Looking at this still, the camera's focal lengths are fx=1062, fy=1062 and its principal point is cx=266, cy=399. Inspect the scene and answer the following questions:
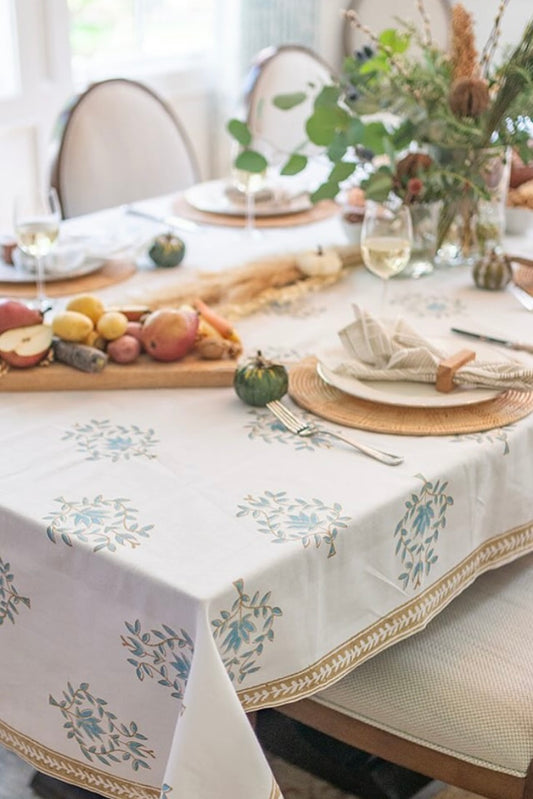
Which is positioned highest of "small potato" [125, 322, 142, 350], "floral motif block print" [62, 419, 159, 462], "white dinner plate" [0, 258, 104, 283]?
"small potato" [125, 322, 142, 350]

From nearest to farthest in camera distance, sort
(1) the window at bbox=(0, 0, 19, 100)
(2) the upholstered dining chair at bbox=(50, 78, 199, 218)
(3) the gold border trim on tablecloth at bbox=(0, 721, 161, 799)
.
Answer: (3) the gold border trim on tablecloth at bbox=(0, 721, 161, 799)
(2) the upholstered dining chair at bbox=(50, 78, 199, 218)
(1) the window at bbox=(0, 0, 19, 100)

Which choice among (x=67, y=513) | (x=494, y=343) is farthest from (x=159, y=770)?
(x=494, y=343)

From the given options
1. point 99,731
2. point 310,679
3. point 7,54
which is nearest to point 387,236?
point 310,679

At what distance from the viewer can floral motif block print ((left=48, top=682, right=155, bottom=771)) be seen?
1.07m

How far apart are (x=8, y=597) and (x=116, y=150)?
61.3 inches

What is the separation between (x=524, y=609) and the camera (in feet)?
4.31

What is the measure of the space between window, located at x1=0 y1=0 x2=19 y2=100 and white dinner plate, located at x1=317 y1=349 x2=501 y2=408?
2315mm

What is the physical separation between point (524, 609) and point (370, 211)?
0.63 m

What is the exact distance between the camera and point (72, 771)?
112cm

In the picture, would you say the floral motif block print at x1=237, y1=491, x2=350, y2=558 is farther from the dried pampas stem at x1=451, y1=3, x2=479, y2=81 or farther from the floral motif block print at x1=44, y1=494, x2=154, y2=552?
the dried pampas stem at x1=451, y1=3, x2=479, y2=81

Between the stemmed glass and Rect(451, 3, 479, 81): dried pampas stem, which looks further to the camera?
the stemmed glass

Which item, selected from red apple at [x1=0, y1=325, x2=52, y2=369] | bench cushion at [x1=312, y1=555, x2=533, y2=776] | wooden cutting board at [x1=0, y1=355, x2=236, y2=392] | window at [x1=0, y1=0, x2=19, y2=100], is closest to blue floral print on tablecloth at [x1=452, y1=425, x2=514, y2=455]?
bench cushion at [x1=312, y1=555, x2=533, y2=776]

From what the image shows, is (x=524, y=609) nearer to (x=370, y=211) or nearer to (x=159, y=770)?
(x=159, y=770)

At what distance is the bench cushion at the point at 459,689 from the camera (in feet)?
3.82
